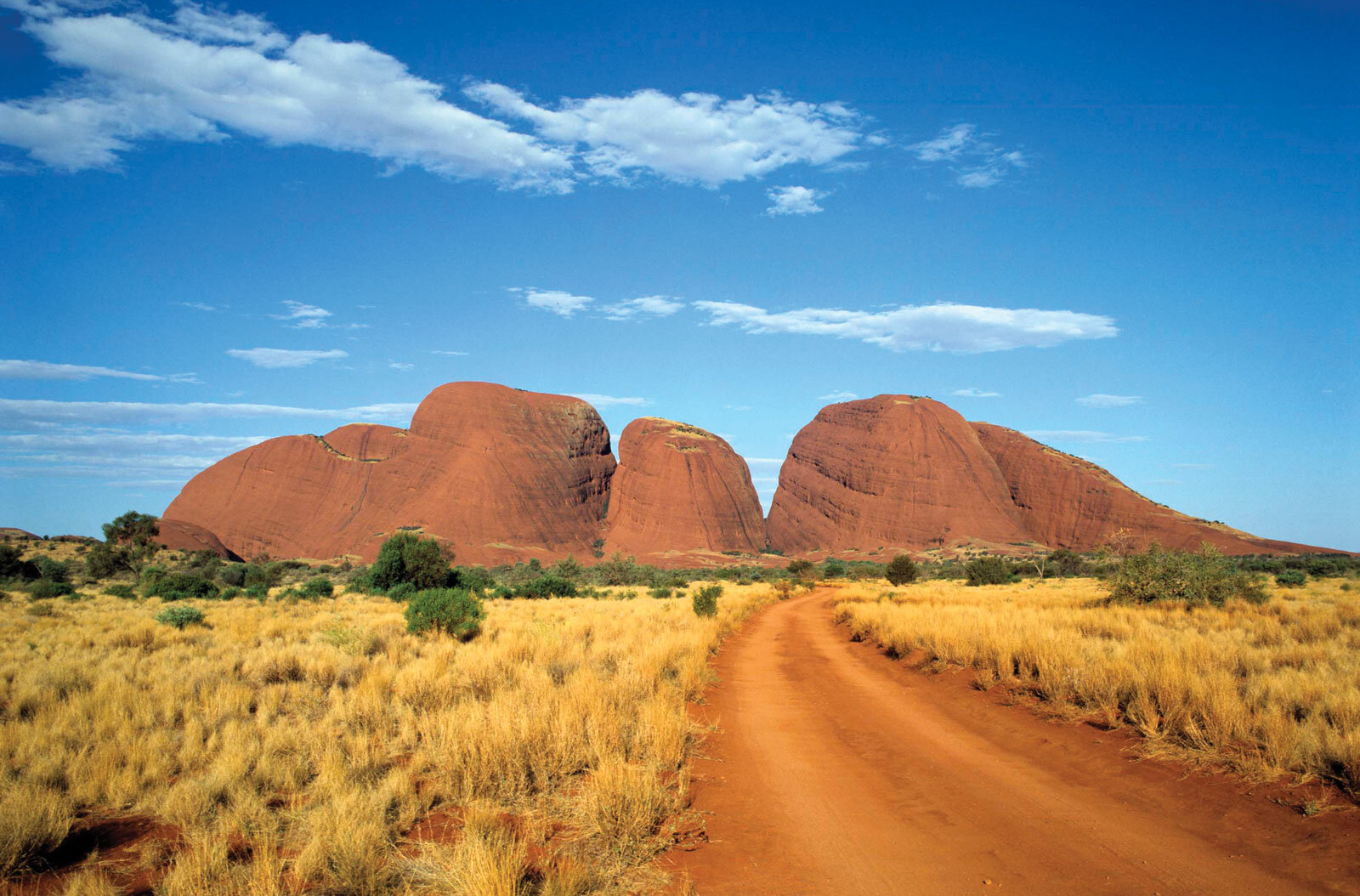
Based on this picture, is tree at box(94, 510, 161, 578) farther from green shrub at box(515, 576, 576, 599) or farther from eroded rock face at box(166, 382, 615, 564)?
eroded rock face at box(166, 382, 615, 564)

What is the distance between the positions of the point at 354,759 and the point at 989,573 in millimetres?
41729

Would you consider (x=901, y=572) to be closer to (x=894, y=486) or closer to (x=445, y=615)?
(x=445, y=615)

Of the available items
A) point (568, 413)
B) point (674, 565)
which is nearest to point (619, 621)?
point (674, 565)

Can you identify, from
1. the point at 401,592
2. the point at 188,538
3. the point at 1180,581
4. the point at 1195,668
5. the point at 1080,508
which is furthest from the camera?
the point at 1080,508

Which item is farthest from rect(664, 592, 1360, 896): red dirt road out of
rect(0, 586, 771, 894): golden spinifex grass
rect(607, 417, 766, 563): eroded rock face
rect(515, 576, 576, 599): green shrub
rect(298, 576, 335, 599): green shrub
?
rect(607, 417, 766, 563): eroded rock face

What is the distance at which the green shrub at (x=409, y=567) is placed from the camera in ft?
91.7

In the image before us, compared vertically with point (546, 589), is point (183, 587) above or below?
above

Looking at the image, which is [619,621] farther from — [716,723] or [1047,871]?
[1047,871]

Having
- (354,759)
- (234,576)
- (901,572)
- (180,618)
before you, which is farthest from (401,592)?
(901,572)

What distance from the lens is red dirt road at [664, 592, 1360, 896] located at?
400cm

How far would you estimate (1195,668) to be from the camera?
778cm

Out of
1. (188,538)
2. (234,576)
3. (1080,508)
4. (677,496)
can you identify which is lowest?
(188,538)

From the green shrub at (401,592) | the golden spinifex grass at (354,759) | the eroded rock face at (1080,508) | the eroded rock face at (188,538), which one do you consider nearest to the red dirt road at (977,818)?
the golden spinifex grass at (354,759)

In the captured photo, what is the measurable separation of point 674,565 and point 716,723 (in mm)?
68153
